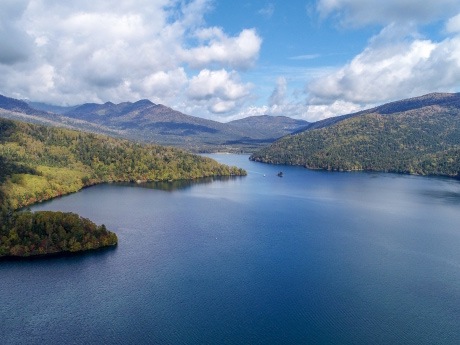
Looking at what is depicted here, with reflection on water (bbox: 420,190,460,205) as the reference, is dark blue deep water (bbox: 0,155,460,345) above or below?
below

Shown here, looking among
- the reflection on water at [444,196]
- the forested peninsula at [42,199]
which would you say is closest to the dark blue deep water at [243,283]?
the forested peninsula at [42,199]

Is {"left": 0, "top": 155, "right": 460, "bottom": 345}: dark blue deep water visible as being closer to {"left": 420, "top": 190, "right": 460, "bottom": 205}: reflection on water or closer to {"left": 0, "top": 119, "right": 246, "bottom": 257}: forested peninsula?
{"left": 0, "top": 119, "right": 246, "bottom": 257}: forested peninsula

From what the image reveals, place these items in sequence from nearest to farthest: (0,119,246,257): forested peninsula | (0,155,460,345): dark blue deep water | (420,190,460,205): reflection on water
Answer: (0,155,460,345): dark blue deep water
(0,119,246,257): forested peninsula
(420,190,460,205): reflection on water

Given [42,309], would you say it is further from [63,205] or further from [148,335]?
[63,205]

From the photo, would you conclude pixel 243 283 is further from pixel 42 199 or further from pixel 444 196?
pixel 444 196

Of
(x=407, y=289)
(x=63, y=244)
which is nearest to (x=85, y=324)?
(x=63, y=244)

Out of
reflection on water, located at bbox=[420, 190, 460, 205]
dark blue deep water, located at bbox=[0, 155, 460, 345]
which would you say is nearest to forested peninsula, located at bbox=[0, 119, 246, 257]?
dark blue deep water, located at bbox=[0, 155, 460, 345]

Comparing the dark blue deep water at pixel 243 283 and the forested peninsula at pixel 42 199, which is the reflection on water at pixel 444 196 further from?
the forested peninsula at pixel 42 199

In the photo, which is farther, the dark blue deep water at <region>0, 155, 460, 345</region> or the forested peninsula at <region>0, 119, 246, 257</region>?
the forested peninsula at <region>0, 119, 246, 257</region>
